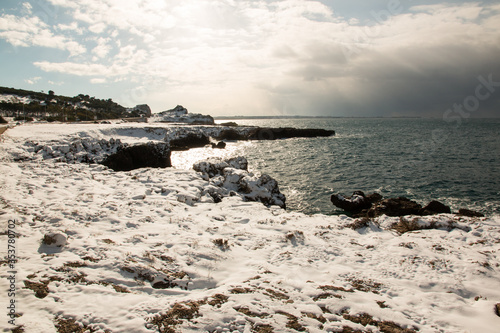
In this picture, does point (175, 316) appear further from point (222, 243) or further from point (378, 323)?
point (378, 323)

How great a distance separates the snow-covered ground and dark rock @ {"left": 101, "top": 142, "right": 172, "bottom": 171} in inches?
326

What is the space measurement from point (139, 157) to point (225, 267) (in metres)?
19.3

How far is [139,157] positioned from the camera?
75.5ft

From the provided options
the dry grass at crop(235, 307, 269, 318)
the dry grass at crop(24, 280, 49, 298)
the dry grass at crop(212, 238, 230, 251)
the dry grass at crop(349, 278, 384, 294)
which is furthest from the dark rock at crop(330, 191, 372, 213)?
the dry grass at crop(24, 280, 49, 298)

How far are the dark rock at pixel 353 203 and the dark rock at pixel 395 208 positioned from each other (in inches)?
49.8

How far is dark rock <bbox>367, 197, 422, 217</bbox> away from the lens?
1431 cm

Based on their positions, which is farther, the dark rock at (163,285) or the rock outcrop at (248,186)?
the rock outcrop at (248,186)

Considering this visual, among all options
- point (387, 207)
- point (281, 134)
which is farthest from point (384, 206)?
point (281, 134)

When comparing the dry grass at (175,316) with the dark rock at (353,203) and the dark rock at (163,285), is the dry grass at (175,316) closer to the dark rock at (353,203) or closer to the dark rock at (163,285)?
the dark rock at (163,285)

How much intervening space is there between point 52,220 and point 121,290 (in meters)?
4.33

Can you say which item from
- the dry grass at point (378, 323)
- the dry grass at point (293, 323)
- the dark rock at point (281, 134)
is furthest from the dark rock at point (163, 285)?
the dark rock at point (281, 134)

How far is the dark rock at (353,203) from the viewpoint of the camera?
1630cm

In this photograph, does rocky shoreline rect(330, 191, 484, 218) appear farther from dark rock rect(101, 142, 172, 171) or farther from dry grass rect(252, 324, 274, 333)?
dark rock rect(101, 142, 172, 171)

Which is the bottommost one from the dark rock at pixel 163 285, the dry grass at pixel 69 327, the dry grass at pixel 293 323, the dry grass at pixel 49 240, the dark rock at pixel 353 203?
the dark rock at pixel 353 203
